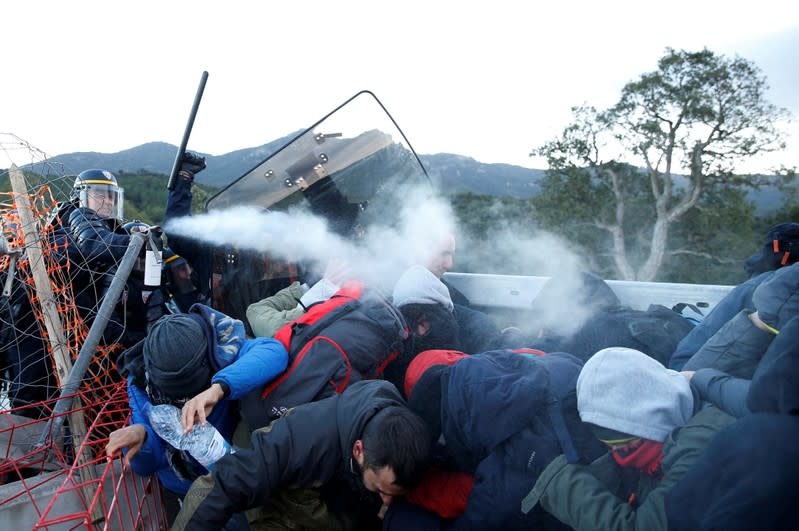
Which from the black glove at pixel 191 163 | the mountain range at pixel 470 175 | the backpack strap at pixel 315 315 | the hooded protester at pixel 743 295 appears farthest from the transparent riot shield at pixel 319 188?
the mountain range at pixel 470 175

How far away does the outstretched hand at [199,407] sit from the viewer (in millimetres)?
1934

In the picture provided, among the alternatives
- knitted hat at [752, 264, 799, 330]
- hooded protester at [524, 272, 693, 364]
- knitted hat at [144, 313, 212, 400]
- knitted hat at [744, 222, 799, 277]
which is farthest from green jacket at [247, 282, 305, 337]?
knitted hat at [744, 222, 799, 277]

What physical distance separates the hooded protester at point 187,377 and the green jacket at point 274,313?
55 centimetres

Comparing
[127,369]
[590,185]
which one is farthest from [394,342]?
[590,185]

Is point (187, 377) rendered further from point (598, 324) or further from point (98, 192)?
point (598, 324)

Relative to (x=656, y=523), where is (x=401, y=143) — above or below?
above

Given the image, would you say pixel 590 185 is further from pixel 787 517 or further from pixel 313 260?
pixel 787 517

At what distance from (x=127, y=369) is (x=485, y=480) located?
1778 mm

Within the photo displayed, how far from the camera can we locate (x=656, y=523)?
1.49 metres

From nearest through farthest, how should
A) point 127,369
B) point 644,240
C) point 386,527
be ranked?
1. point 386,527
2. point 127,369
3. point 644,240

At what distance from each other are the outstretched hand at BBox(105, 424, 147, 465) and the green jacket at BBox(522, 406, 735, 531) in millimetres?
1730

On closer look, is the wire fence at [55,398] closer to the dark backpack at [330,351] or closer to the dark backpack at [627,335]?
the dark backpack at [330,351]

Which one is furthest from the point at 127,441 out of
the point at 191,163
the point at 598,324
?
the point at 598,324

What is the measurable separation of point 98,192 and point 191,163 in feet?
2.27
